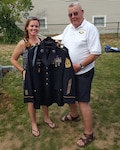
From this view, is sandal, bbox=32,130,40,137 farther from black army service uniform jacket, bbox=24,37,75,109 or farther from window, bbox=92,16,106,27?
window, bbox=92,16,106,27

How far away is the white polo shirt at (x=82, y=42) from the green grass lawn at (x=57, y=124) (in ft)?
3.43

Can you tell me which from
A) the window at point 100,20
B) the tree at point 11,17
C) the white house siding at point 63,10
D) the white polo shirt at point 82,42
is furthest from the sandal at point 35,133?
the window at point 100,20

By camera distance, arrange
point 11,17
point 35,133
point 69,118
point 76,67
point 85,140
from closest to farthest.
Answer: point 76,67
point 85,140
point 35,133
point 69,118
point 11,17

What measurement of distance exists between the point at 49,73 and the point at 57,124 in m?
1.08

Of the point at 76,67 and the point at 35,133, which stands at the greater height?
the point at 76,67

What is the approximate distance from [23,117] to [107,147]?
4.96ft

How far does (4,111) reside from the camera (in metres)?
4.61

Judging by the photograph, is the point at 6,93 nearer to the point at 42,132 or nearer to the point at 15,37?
the point at 42,132

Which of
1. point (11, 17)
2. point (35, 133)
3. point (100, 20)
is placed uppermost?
point (11, 17)

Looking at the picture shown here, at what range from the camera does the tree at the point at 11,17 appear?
1177 cm

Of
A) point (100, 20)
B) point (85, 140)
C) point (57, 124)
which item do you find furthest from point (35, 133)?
point (100, 20)

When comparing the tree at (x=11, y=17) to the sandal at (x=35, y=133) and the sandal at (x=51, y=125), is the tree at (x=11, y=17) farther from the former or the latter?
the sandal at (x=35, y=133)

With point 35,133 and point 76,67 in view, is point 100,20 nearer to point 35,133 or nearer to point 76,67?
point 35,133

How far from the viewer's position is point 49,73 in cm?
340
